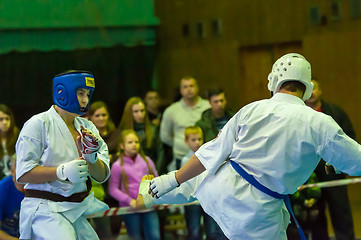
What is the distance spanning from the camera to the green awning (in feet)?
30.3

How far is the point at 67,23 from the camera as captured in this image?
9430 millimetres

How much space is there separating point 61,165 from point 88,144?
207 millimetres

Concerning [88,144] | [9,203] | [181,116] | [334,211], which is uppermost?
[88,144]

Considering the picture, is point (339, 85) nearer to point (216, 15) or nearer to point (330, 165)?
point (216, 15)

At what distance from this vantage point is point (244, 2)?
9.59 metres

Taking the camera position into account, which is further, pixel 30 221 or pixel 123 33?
pixel 123 33

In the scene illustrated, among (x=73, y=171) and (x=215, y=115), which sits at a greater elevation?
(x=73, y=171)

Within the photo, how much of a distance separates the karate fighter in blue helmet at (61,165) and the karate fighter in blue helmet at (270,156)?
0.57m

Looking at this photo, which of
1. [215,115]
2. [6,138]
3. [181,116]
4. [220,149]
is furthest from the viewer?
[181,116]

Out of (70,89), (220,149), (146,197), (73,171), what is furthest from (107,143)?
(220,149)

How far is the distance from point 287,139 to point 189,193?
Result: 838 mm

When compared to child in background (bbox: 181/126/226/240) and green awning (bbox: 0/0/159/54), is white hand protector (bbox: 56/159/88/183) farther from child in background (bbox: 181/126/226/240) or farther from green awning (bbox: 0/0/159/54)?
green awning (bbox: 0/0/159/54)

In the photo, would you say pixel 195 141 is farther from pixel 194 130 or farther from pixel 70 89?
pixel 70 89

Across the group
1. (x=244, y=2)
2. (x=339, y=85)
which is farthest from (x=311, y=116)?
(x=244, y=2)
